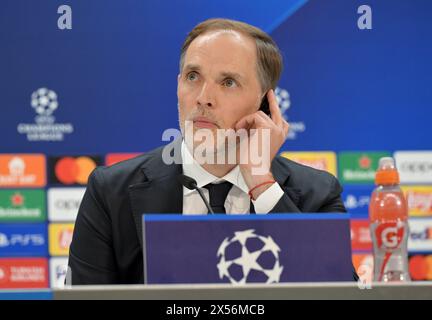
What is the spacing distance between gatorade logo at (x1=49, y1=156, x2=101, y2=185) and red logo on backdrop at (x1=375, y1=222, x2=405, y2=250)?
224 cm

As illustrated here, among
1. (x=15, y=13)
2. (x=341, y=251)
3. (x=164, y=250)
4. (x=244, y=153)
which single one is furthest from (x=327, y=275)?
(x=15, y=13)

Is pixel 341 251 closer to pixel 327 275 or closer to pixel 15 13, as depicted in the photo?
pixel 327 275

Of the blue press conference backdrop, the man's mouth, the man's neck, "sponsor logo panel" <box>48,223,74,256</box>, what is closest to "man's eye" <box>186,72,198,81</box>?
the man's mouth

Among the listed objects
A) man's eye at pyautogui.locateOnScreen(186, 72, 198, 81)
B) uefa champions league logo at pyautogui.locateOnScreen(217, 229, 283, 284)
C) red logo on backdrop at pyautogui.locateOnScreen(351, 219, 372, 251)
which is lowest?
red logo on backdrop at pyautogui.locateOnScreen(351, 219, 372, 251)

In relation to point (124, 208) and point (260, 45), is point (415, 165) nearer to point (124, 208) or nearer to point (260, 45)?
point (260, 45)

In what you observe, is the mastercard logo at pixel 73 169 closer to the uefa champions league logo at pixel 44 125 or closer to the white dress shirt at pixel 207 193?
the uefa champions league logo at pixel 44 125

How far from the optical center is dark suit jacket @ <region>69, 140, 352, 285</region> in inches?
74.6

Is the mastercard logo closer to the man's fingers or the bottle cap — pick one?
the man's fingers

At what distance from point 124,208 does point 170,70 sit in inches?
68.4

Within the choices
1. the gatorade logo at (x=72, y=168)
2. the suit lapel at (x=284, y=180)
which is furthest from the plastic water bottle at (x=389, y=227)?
the gatorade logo at (x=72, y=168)

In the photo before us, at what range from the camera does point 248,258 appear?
1303 millimetres

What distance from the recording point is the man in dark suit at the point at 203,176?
1.90 m
